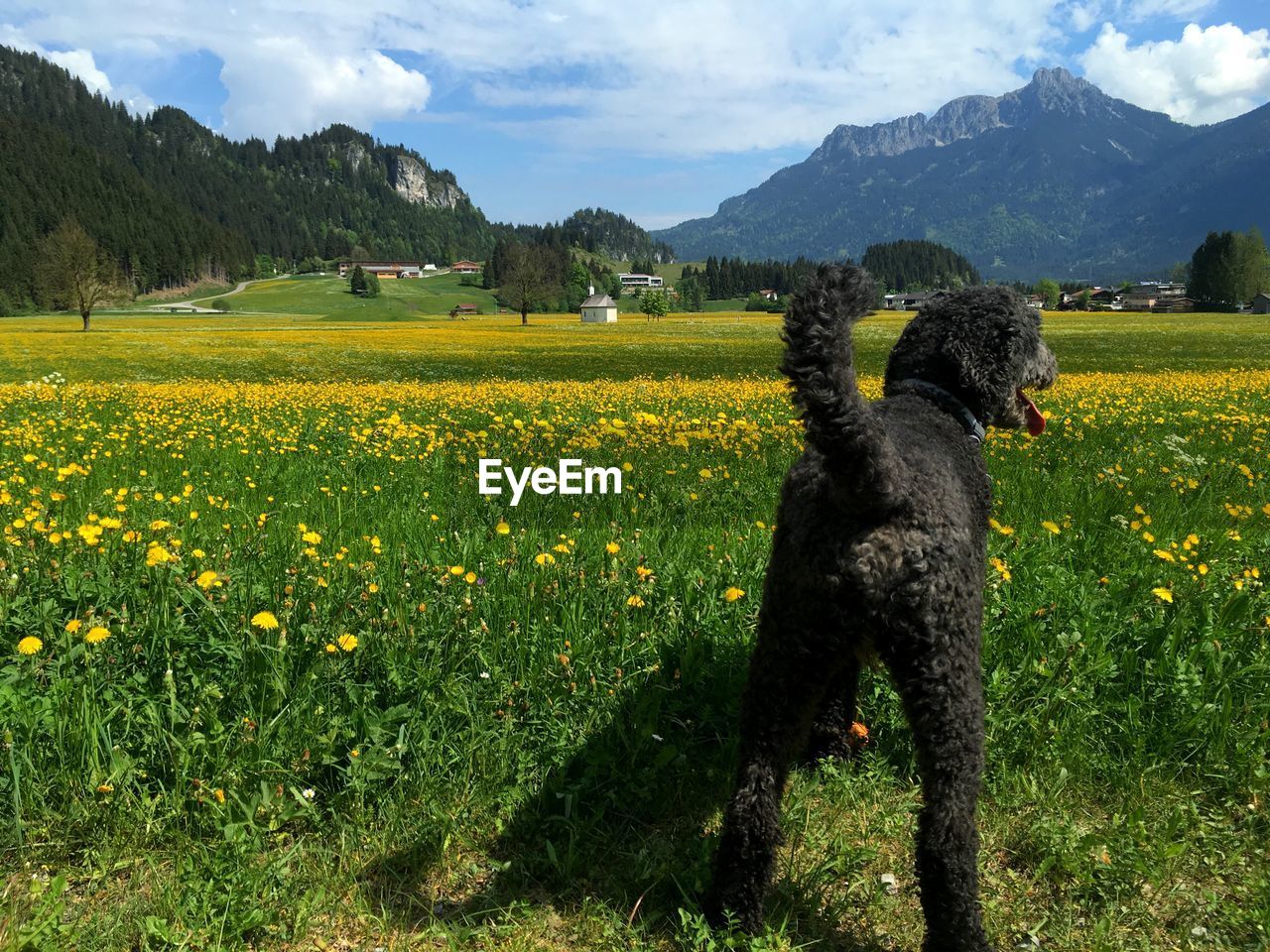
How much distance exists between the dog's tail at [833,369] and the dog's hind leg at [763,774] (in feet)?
2.38

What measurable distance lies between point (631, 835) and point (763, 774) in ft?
2.51

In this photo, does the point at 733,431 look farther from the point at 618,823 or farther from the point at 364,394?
the point at 364,394

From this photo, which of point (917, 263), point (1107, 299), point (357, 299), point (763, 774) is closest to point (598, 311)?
point (357, 299)

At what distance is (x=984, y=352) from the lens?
311 cm

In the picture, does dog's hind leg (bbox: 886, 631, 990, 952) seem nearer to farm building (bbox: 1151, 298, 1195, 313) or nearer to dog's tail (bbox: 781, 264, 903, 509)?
dog's tail (bbox: 781, 264, 903, 509)

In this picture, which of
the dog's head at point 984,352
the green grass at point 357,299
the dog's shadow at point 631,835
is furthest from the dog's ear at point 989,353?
the green grass at point 357,299

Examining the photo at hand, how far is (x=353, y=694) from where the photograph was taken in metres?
3.13

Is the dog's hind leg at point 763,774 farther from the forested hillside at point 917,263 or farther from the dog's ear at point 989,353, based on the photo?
the forested hillside at point 917,263

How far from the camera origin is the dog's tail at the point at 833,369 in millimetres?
2027

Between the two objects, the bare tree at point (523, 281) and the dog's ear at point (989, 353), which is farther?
the bare tree at point (523, 281)

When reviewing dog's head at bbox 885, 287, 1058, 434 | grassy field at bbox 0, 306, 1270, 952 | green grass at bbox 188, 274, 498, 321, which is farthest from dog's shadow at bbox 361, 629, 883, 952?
green grass at bbox 188, 274, 498, 321

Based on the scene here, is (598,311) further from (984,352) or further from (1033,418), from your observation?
(984,352)

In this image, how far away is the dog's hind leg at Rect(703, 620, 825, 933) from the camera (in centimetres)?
254

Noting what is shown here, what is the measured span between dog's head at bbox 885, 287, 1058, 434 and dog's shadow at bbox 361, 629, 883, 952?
1826mm
